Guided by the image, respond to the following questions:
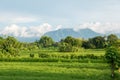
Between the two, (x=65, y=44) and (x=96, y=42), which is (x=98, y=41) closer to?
(x=96, y=42)

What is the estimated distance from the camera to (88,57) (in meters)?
69.4

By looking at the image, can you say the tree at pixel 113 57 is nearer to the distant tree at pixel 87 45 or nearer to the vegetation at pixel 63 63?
the vegetation at pixel 63 63

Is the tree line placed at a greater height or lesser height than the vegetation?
greater

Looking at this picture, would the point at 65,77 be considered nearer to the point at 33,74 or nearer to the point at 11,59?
the point at 33,74

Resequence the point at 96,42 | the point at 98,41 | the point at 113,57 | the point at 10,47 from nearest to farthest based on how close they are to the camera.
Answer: the point at 113,57
the point at 10,47
the point at 98,41
the point at 96,42

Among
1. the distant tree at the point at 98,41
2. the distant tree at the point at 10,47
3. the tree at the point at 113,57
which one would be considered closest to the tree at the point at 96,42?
the distant tree at the point at 98,41

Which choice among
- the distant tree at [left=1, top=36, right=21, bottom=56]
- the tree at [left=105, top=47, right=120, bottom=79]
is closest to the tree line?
the distant tree at [left=1, top=36, right=21, bottom=56]

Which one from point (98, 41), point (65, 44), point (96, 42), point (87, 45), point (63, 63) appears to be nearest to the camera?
point (63, 63)

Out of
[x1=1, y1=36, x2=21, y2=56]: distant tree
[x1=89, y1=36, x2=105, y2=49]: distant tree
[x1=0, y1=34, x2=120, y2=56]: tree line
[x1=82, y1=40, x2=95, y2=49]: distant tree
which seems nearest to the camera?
[x1=1, y1=36, x2=21, y2=56]: distant tree

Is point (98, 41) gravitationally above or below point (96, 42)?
above

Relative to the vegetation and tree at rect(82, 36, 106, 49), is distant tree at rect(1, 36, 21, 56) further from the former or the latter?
tree at rect(82, 36, 106, 49)

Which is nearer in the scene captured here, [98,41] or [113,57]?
[113,57]

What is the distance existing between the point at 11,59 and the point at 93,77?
Answer: 32.8 metres

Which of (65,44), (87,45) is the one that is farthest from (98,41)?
(65,44)
